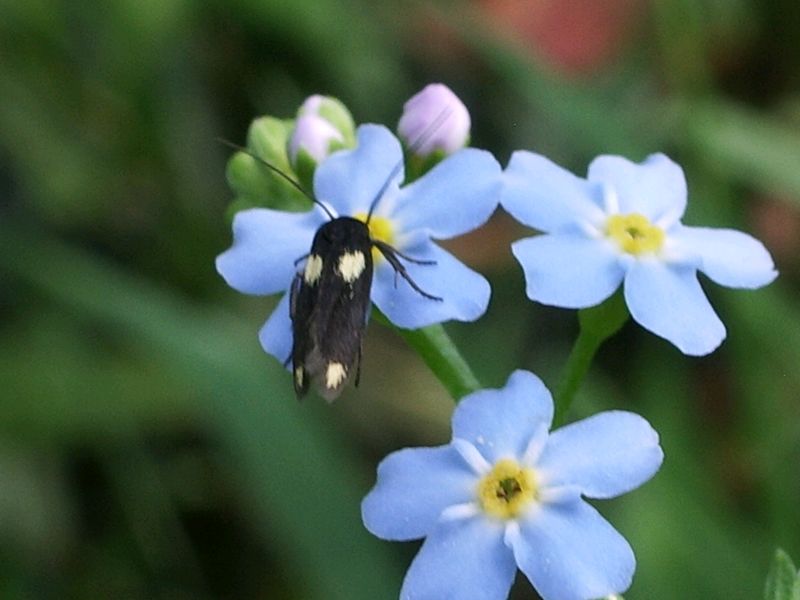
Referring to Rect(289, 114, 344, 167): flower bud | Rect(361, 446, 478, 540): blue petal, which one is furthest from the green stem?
Rect(289, 114, 344, 167): flower bud

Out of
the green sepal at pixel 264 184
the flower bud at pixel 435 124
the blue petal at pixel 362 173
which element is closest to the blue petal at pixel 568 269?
the blue petal at pixel 362 173

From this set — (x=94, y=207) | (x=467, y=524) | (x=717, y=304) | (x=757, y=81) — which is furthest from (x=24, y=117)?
(x=467, y=524)

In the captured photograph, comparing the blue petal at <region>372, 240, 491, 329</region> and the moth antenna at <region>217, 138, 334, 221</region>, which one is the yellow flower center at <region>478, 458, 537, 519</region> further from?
the moth antenna at <region>217, 138, 334, 221</region>

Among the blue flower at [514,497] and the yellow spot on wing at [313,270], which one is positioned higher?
the yellow spot on wing at [313,270]

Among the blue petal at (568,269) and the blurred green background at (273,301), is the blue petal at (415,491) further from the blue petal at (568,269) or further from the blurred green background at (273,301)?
the blurred green background at (273,301)

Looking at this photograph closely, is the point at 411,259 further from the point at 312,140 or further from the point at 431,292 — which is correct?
the point at 312,140

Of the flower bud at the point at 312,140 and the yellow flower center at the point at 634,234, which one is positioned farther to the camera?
the flower bud at the point at 312,140

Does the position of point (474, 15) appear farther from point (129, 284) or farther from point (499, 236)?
point (129, 284)
